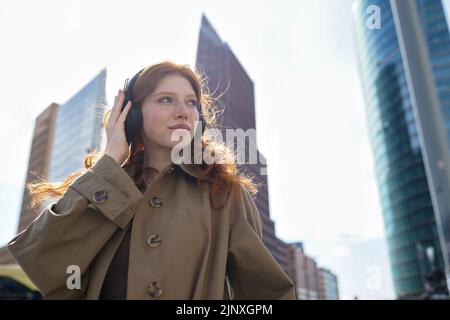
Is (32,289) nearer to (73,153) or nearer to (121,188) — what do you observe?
(121,188)

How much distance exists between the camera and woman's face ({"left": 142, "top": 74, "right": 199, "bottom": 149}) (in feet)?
5.61

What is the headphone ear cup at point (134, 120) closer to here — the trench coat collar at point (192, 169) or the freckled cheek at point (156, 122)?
the freckled cheek at point (156, 122)

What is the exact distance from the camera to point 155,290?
1319 millimetres

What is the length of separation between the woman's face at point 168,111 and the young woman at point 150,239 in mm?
140

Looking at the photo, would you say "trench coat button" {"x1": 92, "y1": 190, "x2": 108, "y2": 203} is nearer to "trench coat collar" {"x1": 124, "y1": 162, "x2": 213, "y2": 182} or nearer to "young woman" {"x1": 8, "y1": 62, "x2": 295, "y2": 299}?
"young woman" {"x1": 8, "y1": 62, "x2": 295, "y2": 299}

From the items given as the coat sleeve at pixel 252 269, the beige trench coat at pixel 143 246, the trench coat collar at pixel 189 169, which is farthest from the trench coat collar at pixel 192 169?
the coat sleeve at pixel 252 269

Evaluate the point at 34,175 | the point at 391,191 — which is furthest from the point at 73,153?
the point at 34,175

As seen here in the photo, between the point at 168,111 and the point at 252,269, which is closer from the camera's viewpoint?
the point at 252,269

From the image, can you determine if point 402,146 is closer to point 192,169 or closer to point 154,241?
point 192,169

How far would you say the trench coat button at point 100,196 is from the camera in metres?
1.39

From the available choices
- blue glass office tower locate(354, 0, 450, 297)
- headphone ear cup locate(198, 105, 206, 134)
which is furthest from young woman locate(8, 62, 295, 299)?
blue glass office tower locate(354, 0, 450, 297)

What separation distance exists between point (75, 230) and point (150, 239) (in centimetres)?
28

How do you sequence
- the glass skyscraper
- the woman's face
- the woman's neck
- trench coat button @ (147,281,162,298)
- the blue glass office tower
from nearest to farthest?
trench coat button @ (147,281,162,298), the woman's face, the woman's neck, the blue glass office tower, the glass skyscraper

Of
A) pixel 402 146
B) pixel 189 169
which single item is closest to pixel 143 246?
pixel 189 169
